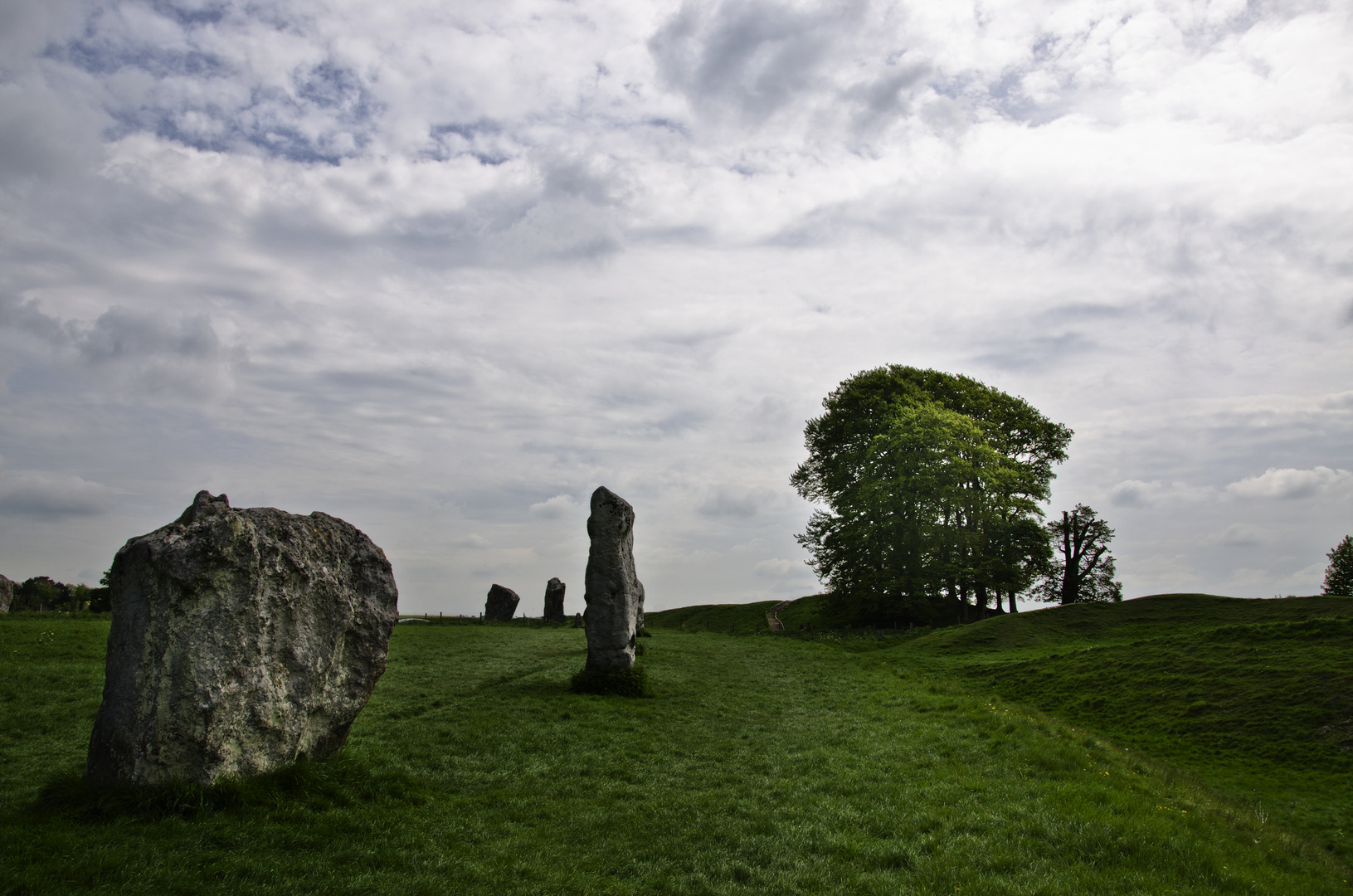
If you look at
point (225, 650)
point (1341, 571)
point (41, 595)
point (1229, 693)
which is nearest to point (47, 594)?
point (41, 595)

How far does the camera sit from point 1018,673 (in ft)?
89.1

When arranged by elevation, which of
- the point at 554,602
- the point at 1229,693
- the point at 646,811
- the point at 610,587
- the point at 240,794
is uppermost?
the point at 610,587

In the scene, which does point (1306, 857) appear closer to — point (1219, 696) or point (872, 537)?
point (1219, 696)

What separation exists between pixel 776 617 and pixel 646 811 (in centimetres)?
5016

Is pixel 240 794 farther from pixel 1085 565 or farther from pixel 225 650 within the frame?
pixel 1085 565

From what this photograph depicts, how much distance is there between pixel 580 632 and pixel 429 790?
28.7 m

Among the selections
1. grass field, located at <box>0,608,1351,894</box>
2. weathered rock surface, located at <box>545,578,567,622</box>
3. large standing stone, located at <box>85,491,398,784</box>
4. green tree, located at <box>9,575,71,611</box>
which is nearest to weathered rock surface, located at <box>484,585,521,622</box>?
weathered rock surface, located at <box>545,578,567,622</box>

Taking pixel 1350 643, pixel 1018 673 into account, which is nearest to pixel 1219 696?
pixel 1350 643

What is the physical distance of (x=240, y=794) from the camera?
1000cm

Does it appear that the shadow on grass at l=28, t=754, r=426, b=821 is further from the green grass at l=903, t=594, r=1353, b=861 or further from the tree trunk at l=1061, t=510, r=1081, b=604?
the tree trunk at l=1061, t=510, r=1081, b=604

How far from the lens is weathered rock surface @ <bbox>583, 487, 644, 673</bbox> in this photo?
22797 mm

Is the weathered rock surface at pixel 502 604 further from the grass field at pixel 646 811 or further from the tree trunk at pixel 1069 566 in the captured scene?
the tree trunk at pixel 1069 566

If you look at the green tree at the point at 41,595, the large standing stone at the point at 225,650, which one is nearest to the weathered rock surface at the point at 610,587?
the large standing stone at the point at 225,650

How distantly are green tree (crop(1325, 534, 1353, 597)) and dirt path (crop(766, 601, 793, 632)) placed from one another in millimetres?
39032
